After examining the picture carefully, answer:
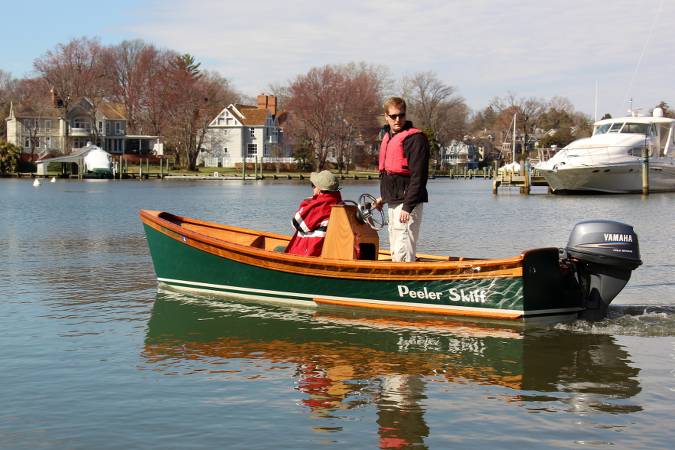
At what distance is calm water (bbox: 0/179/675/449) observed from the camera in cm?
725

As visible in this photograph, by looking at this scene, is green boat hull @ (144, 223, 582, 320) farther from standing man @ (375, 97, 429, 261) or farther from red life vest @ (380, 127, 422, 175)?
red life vest @ (380, 127, 422, 175)

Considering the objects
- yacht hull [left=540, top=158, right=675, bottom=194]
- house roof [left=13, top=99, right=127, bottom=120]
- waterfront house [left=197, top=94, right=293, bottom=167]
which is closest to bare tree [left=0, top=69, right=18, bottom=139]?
house roof [left=13, top=99, right=127, bottom=120]

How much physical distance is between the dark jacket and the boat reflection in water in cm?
172

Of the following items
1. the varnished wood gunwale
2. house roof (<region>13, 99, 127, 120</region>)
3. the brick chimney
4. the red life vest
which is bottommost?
the varnished wood gunwale

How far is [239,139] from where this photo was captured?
114 m

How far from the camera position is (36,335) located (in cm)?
1094

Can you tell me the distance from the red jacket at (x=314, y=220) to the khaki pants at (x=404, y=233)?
1.14 meters

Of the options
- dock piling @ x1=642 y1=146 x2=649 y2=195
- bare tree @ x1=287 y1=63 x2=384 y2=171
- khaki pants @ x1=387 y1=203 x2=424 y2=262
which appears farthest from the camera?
bare tree @ x1=287 y1=63 x2=384 y2=171

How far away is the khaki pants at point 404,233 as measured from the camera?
11484 millimetres

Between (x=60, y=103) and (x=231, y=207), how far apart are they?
74.1m

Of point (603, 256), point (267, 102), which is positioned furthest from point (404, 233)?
point (267, 102)

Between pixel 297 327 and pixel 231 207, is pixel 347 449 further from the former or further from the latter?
pixel 231 207

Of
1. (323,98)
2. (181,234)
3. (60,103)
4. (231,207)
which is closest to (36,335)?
(181,234)

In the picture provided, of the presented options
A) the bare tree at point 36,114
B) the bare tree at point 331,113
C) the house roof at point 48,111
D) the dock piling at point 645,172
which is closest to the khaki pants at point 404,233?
the dock piling at point 645,172
